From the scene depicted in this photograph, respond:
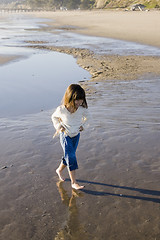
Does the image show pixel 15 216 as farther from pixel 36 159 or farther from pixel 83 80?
pixel 83 80

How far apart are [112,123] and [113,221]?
316 cm

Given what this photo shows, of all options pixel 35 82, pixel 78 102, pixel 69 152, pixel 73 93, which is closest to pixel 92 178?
pixel 69 152

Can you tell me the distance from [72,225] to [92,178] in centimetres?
108

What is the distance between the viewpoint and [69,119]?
3.85m

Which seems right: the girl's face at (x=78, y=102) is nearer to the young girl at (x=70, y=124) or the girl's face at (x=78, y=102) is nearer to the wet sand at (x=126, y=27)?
the young girl at (x=70, y=124)

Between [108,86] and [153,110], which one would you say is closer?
[153,110]

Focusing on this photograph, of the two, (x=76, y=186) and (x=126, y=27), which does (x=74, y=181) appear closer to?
(x=76, y=186)

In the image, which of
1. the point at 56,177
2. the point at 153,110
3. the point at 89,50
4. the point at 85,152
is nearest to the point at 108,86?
the point at 153,110

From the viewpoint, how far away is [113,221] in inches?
132

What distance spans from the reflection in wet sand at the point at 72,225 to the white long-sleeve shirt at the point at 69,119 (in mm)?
890

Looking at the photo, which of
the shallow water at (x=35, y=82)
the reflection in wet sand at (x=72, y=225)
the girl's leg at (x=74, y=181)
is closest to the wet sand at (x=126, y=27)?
the shallow water at (x=35, y=82)

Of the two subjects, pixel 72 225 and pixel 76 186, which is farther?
pixel 76 186

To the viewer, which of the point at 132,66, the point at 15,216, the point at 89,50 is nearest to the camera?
the point at 15,216

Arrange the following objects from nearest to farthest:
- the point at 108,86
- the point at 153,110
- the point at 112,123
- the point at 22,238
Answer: the point at 22,238, the point at 112,123, the point at 153,110, the point at 108,86
